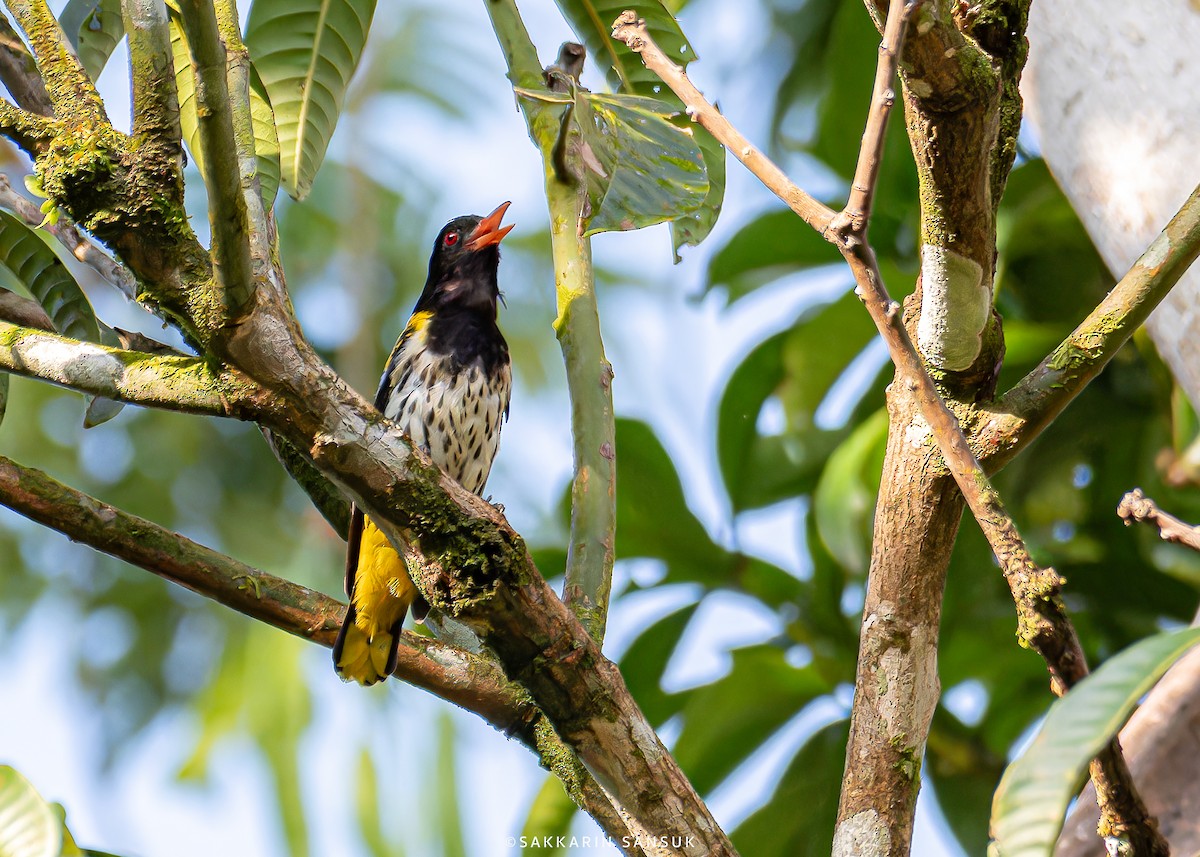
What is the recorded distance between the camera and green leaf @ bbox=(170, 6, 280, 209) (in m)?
2.17

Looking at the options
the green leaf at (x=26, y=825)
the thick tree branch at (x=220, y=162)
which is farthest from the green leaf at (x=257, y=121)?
the green leaf at (x=26, y=825)

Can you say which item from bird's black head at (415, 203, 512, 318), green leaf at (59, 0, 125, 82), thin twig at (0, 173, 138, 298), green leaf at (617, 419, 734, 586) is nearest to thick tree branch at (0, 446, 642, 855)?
thin twig at (0, 173, 138, 298)

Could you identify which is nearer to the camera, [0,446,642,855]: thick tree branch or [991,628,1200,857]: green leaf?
[991,628,1200,857]: green leaf

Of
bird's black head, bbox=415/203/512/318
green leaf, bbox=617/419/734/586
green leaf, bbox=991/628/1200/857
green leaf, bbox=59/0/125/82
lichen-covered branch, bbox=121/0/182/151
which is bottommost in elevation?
green leaf, bbox=991/628/1200/857

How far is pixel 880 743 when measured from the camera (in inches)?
66.9

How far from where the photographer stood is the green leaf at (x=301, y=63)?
8.32 ft

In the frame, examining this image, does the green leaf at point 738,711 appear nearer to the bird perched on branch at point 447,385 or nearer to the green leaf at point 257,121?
the bird perched on branch at point 447,385

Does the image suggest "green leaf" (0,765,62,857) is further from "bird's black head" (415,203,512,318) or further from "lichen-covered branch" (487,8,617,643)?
"bird's black head" (415,203,512,318)

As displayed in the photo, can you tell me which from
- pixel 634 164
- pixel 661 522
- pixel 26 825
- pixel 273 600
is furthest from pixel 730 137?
pixel 661 522

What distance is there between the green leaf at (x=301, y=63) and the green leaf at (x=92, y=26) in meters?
0.28

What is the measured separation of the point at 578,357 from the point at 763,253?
135cm

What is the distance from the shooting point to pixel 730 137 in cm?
141

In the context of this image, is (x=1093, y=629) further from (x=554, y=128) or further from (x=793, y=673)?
(x=554, y=128)

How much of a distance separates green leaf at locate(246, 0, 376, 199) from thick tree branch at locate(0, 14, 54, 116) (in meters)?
0.58
